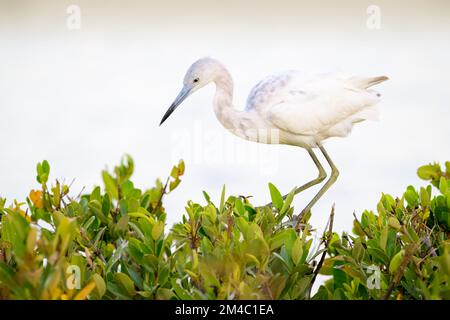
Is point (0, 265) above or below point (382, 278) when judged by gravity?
above

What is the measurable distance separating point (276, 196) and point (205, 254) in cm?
51

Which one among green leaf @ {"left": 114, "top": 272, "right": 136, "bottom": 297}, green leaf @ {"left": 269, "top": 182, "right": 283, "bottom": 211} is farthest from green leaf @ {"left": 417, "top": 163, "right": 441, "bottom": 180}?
green leaf @ {"left": 114, "top": 272, "right": 136, "bottom": 297}

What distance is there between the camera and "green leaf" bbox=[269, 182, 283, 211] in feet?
6.88

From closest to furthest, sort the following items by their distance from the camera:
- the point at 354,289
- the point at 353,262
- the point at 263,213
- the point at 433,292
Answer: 1. the point at 433,292
2. the point at 354,289
3. the point at 353,262
4. the point at 263,213

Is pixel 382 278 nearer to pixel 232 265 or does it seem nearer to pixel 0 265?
pixel 232 265

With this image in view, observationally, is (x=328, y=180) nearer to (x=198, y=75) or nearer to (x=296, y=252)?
(x=198, y=75)

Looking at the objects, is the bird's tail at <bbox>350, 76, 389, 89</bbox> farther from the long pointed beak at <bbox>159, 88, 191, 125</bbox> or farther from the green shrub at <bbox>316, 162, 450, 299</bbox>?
the green shrub at <bbox>316, 162, 450, 299</bbox>

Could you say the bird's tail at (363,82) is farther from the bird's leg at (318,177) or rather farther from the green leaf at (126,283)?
the green leaf at (126,283)

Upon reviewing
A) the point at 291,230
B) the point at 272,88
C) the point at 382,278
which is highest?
the point at 272,88

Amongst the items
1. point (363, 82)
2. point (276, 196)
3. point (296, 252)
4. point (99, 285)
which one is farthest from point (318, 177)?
point (99, 285)

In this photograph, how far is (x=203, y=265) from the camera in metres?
1.46

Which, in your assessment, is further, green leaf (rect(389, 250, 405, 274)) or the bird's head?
the bird's head

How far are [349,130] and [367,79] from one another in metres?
0.35
